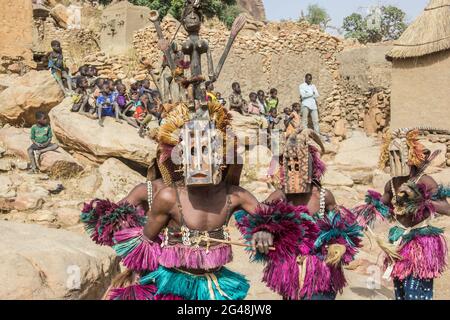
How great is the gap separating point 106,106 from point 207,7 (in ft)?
59.3

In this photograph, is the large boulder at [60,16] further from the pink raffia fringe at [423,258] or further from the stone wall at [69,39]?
the pink raffia fringe at [423,258]

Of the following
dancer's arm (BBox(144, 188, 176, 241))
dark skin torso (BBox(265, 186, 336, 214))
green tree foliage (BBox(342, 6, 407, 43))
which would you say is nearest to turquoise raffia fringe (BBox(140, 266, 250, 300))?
dancer's arm (BBox(144, 188, 176, 241))

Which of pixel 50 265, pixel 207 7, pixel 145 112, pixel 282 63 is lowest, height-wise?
pixel 50 265

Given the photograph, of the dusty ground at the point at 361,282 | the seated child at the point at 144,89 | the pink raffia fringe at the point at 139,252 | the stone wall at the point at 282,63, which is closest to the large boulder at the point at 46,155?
the seated child at the point at 144,89

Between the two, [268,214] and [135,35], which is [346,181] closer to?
[268,214]

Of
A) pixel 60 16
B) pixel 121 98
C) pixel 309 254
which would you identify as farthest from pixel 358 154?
pixel 60 16

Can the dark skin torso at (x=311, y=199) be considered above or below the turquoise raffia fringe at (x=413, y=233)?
above

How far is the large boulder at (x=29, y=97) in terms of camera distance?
12406mm

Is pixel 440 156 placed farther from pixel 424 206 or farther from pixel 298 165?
pixel 298 165

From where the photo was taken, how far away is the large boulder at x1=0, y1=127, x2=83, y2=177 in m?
10.6

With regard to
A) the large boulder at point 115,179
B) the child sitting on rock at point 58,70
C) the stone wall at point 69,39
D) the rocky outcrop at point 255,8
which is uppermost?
the rocky outcrop at point 255,8

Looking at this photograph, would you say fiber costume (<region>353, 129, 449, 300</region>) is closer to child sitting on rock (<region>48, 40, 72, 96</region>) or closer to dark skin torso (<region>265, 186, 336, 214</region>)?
dark skin torso (<region>265, 186, 336, 214</region>)

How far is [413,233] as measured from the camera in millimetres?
5055

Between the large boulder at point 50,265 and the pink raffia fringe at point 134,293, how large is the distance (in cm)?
123
